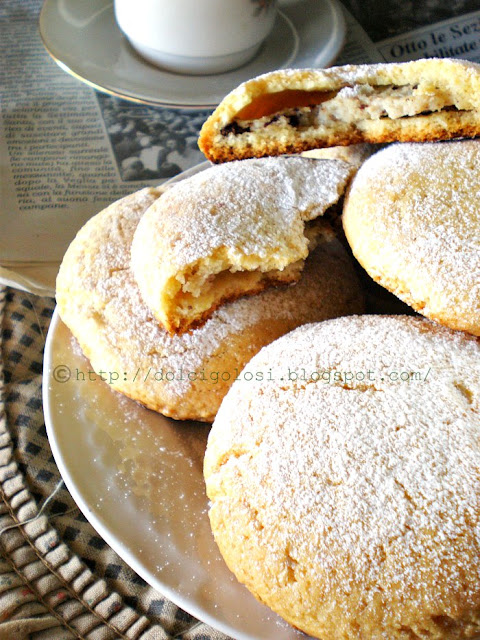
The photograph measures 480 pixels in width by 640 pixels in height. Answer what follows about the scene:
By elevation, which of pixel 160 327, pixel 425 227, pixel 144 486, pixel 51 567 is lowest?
pixel 51 567

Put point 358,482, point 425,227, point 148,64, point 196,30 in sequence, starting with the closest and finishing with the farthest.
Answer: point 358,482, point 425,227, point 196,30, point 148,64

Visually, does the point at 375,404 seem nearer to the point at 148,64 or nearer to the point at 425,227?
the point at 425,227

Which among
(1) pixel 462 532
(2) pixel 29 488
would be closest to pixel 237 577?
(1) pixel 462 532

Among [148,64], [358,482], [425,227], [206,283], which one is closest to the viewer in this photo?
[358,482]

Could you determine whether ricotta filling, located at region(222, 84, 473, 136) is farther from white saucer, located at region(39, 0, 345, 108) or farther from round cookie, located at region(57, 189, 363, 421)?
white saucer, located at region(39, 0, 345, 108)

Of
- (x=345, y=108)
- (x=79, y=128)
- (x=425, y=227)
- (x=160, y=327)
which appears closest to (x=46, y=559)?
(x=160, y=327)

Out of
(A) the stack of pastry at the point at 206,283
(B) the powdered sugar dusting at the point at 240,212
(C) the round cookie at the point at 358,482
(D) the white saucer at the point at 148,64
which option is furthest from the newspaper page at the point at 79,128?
(C) the round cookie at the point at 358,482

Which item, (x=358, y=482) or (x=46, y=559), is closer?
(x=358, y=482)
